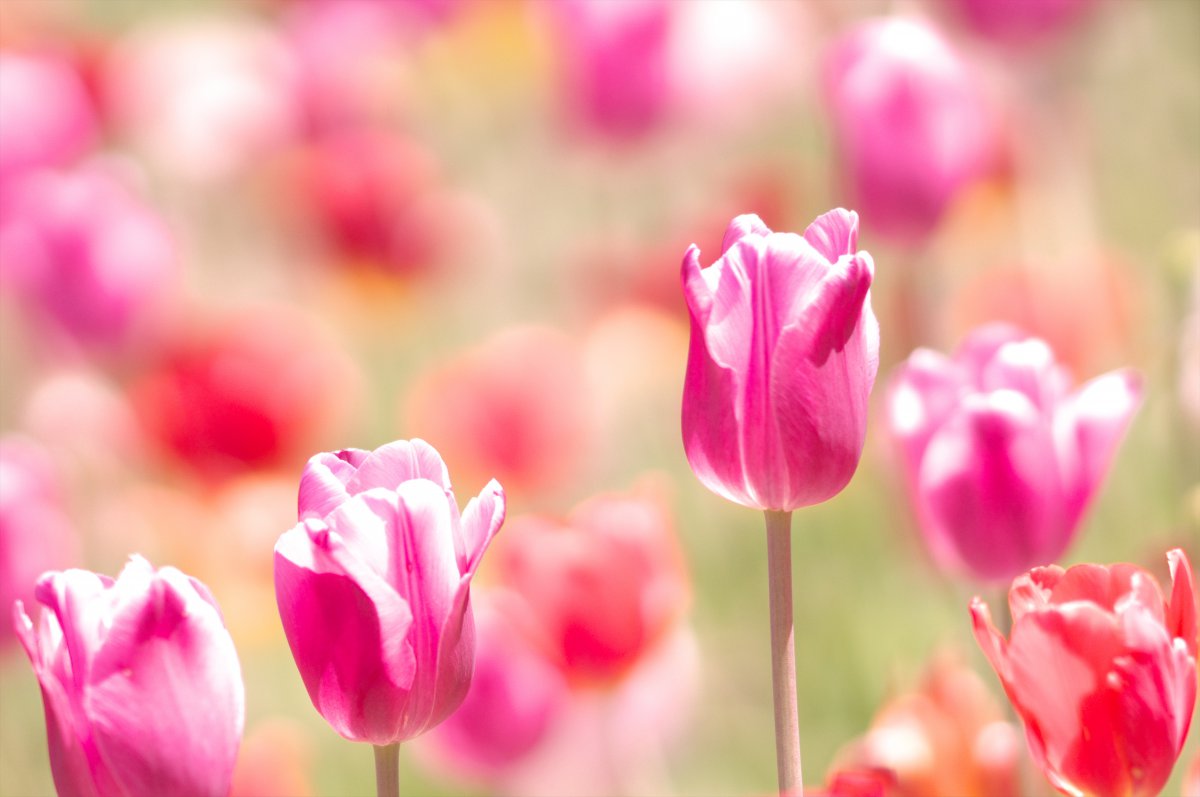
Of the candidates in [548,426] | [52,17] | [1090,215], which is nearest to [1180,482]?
[548,426]

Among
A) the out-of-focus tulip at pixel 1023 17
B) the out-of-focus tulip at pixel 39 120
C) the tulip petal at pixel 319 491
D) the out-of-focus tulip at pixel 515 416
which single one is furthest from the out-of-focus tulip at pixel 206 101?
the tulip petal at pixel 319 491

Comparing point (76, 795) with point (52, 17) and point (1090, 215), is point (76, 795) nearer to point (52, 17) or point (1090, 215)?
point (1090, 215)

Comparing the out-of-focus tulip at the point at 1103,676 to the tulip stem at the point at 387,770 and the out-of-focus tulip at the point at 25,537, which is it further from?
the out-of-focus tulip at the point at 25,537

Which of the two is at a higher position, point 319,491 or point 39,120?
point 39,120

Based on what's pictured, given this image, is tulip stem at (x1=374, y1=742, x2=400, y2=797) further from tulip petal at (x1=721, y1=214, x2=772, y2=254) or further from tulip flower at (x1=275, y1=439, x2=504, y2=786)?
tulip petal at (x1=721, y1=214, x2=772, y2=254)

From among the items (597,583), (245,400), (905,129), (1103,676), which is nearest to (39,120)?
(245,400)

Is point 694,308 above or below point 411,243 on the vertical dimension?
below

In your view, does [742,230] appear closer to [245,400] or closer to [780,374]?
[780,374]
